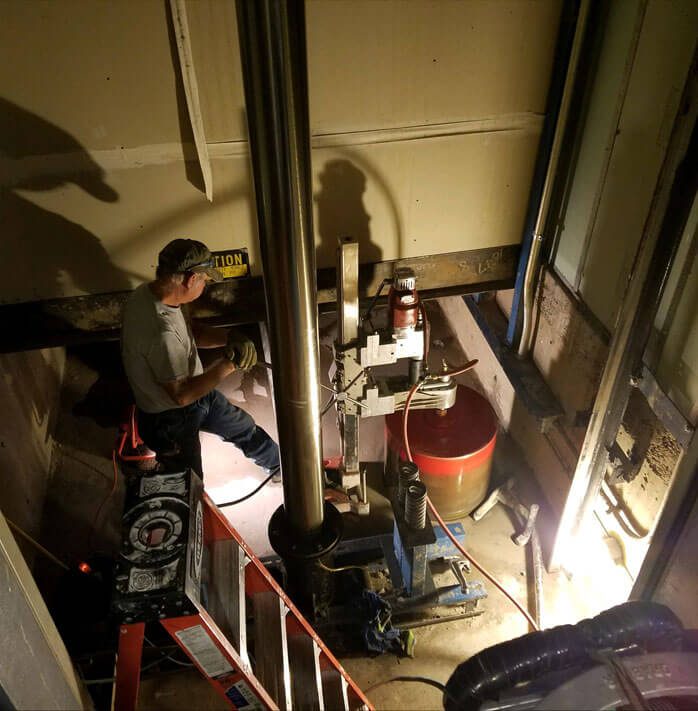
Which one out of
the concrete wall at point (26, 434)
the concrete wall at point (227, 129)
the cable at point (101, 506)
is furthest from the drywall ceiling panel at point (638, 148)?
the concrete wall at point (26, 434)

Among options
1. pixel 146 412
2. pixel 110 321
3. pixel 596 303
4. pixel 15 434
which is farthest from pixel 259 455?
pixel 596 303

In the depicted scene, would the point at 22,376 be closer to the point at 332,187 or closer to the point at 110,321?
the point at 110,321

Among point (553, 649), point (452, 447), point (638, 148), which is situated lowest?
point (452, 447)

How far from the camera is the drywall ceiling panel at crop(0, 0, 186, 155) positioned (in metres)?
1.89

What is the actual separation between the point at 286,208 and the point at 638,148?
1.27 m

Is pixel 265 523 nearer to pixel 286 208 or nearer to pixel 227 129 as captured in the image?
pixel 227 129

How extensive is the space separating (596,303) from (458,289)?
0.66 m

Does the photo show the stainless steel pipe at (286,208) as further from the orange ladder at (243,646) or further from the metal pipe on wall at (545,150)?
the metal pipe on wall at (545,150)

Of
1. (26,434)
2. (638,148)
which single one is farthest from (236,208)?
(26,434)

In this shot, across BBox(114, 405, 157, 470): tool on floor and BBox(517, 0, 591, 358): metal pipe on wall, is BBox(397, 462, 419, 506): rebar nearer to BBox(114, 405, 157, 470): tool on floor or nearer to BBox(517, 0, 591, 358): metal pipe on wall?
BBox(517, 0, 591, 358): metal pipe on wall

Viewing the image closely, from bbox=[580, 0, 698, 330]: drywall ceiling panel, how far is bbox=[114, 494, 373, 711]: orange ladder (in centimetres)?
160

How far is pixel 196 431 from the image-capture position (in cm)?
278

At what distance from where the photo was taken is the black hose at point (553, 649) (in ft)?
5.35

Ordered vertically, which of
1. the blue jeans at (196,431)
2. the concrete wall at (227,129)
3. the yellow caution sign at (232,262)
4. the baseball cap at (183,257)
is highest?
the concrete wall at (227,129)
